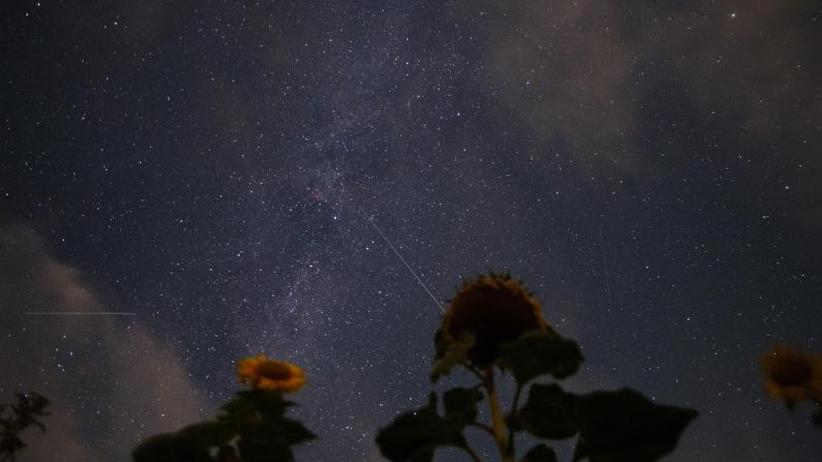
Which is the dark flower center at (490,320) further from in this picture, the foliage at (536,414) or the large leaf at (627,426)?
the large leaf at (627,426)

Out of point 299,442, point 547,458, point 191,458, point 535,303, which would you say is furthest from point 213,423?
point 535,303

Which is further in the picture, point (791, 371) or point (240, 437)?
point (791, 371)

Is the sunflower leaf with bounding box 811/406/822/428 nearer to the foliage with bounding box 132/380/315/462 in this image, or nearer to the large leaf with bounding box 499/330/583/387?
the large leaf with bounding box 499/330/583/387

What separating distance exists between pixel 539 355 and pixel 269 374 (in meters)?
1.24

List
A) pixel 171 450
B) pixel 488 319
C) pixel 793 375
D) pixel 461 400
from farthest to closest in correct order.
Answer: pixel 793 375, pixel 461 400, pixel 488 319, pixel 171 450

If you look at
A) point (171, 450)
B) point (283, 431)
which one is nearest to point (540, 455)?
point (283, 431)

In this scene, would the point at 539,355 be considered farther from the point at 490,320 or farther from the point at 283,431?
the point at 283,431

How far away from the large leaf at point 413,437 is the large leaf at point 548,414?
0.56 ft

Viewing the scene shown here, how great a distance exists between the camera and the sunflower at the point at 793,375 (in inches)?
81.0

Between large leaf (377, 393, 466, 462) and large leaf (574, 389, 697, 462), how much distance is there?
0.31 m

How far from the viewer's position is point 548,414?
56.7 inches

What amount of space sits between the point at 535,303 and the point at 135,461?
1.12 metres

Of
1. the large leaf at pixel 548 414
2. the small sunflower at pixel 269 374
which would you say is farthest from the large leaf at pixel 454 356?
the small sunflower at pixel 269 374

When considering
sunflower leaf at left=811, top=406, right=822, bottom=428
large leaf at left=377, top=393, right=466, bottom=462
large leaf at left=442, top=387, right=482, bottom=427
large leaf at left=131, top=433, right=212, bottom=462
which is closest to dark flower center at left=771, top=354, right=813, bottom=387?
sunflower leaf at left=811, top=406, right=822, bottom=428
